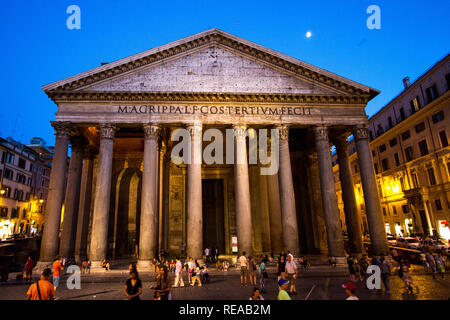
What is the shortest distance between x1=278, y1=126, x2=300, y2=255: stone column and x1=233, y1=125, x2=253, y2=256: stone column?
1.96m

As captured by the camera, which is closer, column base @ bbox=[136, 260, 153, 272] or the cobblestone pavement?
the cobblestone pavement

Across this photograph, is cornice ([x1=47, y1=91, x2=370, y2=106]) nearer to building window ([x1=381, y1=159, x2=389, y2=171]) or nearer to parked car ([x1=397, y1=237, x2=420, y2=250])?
parked car ([x1=397, y1=237, x2=420, y2=250])

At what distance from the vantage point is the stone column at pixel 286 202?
14.4m

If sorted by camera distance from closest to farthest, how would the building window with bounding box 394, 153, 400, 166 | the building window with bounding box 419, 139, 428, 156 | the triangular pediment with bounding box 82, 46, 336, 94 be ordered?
the triangular pediment with bounding box 82, 46, 336, 94, the building window with bounding box 419, 139, 428, 156, the building window with bounding box 394, 153, 400, 166

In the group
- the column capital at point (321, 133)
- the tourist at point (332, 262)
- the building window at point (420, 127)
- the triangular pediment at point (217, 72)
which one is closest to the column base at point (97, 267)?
the triangular pediment at point (217, 72)

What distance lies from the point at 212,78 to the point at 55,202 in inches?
445

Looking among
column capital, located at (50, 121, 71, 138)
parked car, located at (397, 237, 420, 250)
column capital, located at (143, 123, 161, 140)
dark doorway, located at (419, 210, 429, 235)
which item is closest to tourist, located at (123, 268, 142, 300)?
A: column capital, located at (143, 123, 161, 140)

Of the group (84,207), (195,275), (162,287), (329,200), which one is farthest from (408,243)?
(84,207)

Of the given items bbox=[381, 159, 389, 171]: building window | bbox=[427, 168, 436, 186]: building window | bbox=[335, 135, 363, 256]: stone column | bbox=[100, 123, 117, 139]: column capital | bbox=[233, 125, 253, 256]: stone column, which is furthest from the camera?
bbox=[381, 159, 389, 171]: building window

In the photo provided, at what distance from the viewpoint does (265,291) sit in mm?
9562

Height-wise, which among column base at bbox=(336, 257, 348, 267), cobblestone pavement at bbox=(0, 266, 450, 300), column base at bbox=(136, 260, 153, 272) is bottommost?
cobblestone pavement at bbox=(0, 266, 450, 300)

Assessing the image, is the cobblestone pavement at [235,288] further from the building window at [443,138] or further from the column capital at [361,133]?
the building window at [443,138]

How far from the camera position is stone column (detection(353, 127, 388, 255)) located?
582 inches

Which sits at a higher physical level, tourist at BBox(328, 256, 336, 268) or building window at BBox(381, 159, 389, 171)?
building window at BBox(381, 159, 389, 171)
